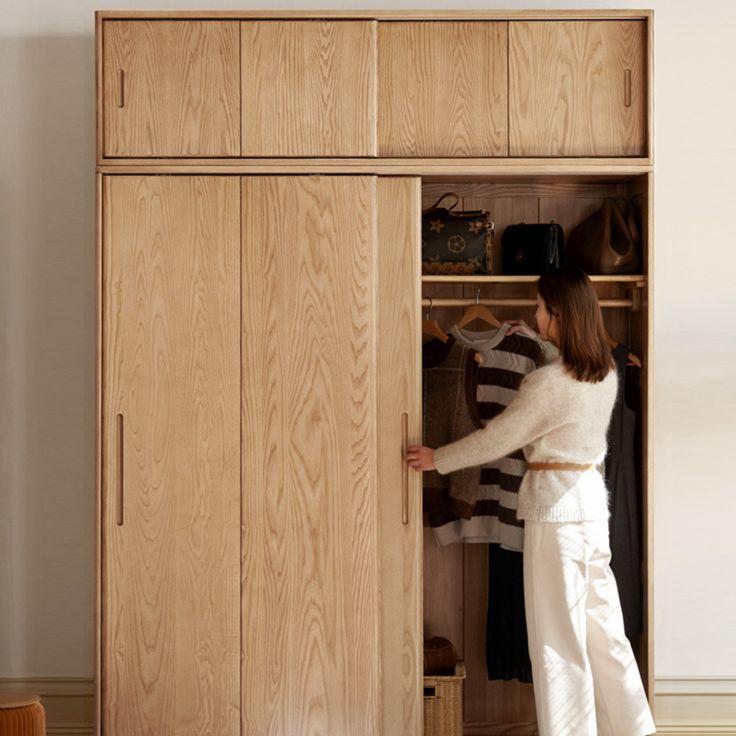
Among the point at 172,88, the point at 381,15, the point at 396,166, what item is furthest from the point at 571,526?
the point at 172,88

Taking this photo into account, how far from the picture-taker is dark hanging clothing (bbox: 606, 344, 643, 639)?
3215mm

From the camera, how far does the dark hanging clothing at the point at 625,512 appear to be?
3.21 meters

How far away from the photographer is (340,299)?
304 centimetres

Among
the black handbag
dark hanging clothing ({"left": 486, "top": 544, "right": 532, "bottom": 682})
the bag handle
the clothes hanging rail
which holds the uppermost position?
the bag handle

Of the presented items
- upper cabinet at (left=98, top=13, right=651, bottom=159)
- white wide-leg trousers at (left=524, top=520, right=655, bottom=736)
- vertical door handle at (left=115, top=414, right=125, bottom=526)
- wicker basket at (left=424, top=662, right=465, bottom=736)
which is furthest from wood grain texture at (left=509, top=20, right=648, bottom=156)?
wicker basket at (left=424, top=662, right=465, bottom=736)

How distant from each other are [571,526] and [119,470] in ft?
4.62

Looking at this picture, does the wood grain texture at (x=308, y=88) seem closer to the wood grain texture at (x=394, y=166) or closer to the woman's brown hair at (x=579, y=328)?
the wood grain texture at (x=394, y=166)

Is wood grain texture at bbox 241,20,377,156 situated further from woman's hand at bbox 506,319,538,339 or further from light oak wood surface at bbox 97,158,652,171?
woman's hand at bbox 506,319,538,339

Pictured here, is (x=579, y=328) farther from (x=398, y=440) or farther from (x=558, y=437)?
(x=398, y=440)

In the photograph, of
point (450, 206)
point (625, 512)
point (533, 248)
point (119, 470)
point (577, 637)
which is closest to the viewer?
point (577, 637)

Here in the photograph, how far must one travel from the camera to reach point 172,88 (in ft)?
9.91

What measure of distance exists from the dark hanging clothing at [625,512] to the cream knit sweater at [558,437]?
0.75ft

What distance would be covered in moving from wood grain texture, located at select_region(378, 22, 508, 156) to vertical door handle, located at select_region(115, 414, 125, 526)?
48.3 inches

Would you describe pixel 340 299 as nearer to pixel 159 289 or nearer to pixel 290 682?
pixel 159 289
